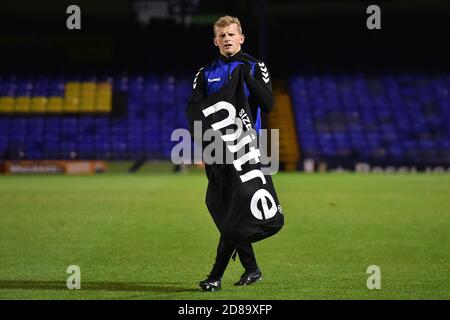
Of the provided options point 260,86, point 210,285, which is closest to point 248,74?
point 260,86

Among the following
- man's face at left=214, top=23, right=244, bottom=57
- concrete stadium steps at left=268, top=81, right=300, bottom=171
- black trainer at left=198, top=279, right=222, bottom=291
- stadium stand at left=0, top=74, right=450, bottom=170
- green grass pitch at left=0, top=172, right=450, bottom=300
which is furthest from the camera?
stadium stand at left=0, top=74, right=450, bottom=170

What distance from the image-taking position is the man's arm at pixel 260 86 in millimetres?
6765

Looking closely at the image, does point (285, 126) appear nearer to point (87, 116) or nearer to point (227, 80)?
point (87, 116)

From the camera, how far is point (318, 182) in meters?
24.4

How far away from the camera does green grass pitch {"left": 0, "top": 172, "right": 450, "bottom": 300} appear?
23.6 feet

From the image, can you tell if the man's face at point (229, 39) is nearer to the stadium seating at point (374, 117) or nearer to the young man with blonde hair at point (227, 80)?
the young man with blonde hair at point (227, 80)

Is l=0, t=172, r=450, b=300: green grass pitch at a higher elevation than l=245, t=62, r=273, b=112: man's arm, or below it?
below

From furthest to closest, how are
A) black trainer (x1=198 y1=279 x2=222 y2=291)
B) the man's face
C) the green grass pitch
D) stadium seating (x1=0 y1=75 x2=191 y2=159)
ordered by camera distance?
stadium seating (x1=0 y1=75 x2=191 y2=159) < the green grass pitch < black trainer (x1=198 y1=279 x2=222 y2=291) < the man's face

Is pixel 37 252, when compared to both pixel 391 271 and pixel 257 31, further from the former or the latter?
pixel 257 31

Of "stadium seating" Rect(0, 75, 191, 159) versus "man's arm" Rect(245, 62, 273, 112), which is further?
"stadium seating" Rect(0, 75, 191, 159)

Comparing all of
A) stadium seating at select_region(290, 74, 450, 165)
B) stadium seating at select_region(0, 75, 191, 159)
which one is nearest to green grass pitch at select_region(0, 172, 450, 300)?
stadium seating at select_region(290, 74, 450, 165)

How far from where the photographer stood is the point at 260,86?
6.76 m

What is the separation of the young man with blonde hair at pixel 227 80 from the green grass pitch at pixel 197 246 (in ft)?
1.01

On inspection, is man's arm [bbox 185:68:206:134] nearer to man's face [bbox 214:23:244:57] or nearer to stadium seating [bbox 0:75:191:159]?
man's face [bbox 214:23:244:57]
